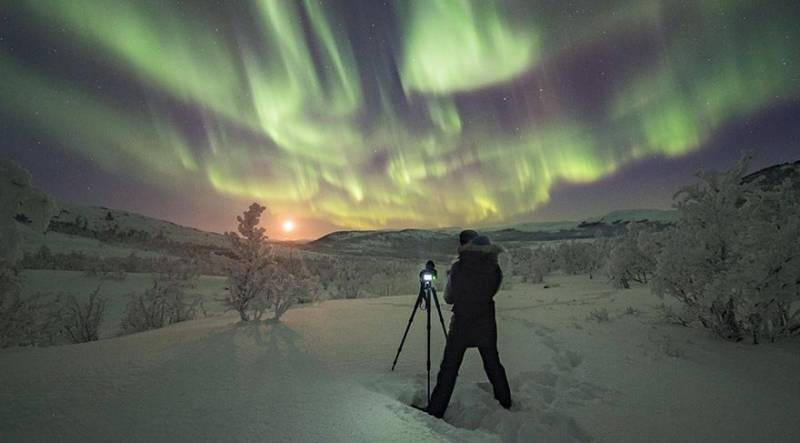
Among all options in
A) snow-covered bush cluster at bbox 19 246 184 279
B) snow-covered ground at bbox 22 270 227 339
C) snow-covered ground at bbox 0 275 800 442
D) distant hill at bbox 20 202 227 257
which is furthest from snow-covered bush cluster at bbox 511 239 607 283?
distant hill at bbox 20 202 227 257

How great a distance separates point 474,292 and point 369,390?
163 cm

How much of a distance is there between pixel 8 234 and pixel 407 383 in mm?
6289

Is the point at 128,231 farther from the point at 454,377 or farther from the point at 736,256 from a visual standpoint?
the point at 736,256

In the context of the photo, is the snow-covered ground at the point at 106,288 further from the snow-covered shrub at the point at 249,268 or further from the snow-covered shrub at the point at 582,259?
the snow-covered shrub at the point at 582,259

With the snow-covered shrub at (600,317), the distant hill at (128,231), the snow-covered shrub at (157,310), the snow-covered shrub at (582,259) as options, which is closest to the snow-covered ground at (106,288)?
the snow-covered shrub at (157,310)

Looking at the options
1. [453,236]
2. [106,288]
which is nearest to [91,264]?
[106,288]

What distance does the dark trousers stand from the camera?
3.66 m

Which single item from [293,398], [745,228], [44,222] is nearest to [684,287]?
[745,228]

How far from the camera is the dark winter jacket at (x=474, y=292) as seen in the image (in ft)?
13.0

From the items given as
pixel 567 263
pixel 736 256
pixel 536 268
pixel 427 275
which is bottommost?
pixel 567 263

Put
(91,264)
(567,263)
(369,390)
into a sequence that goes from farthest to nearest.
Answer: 1. (567,263)
2. (91,264)
3. (369,390)

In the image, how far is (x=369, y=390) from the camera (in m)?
3.83

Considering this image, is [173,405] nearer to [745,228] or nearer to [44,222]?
[44,222]

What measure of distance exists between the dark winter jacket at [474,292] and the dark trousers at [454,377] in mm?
124
